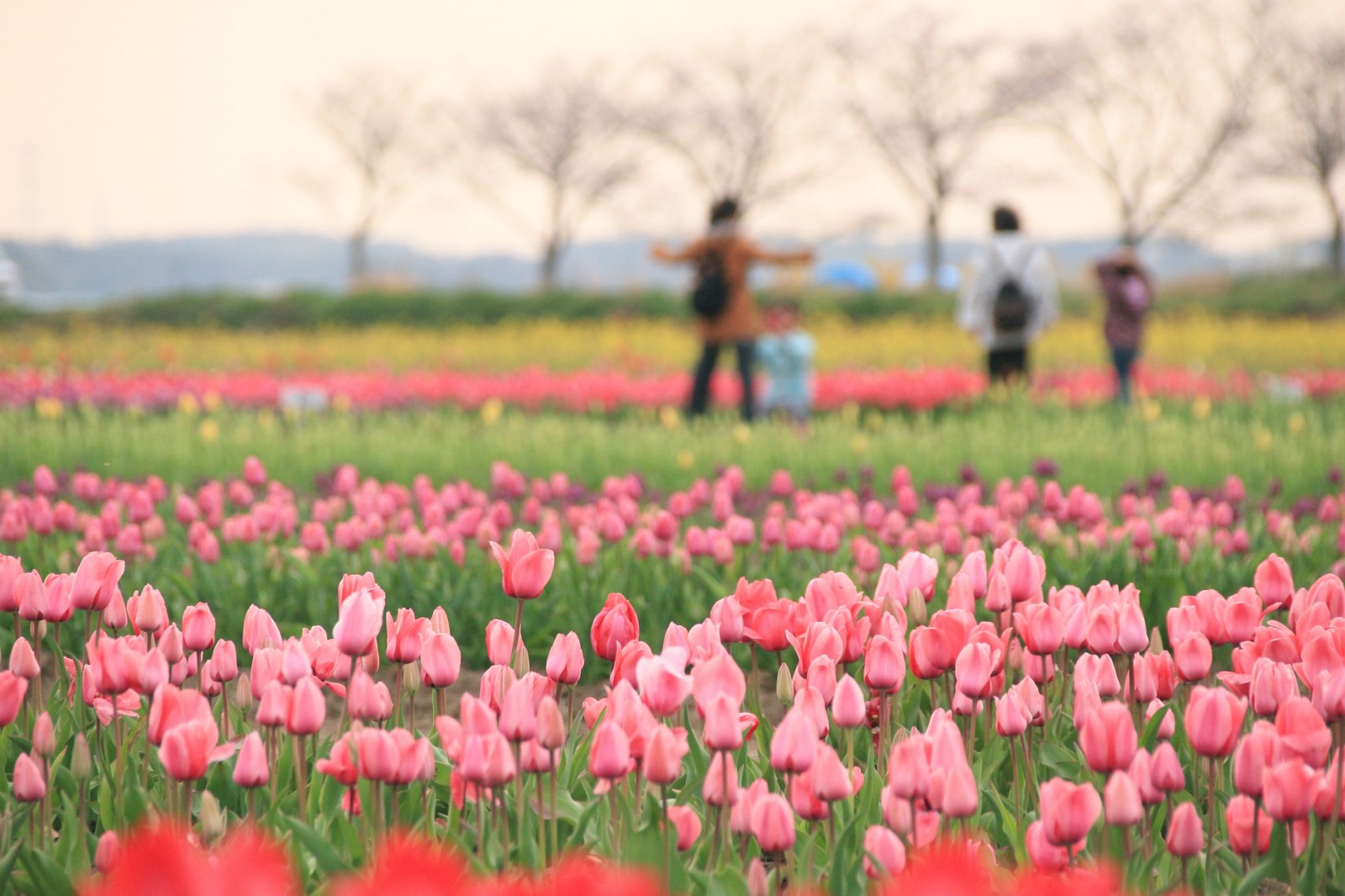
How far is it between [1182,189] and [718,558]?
4121 centimetres

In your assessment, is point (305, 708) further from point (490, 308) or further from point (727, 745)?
point (490, 308)

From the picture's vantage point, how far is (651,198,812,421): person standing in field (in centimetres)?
970

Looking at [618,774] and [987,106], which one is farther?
[987,106]

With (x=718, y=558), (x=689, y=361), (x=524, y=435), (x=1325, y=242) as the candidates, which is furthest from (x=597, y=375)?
(x=1325, y=242)

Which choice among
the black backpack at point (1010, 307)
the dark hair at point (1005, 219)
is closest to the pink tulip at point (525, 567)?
the black backpack at point (1010, 307)

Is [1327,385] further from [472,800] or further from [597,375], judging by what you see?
[472,800]

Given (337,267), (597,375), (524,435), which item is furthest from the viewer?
(337,267)

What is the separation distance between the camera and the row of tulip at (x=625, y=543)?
3.98m

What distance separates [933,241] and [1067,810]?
4110cm

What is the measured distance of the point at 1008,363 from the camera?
37.0ft

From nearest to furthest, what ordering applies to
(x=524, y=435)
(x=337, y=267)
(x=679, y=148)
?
(x=524, y=435) < (x=679, y=148) < (x=337, y=267)

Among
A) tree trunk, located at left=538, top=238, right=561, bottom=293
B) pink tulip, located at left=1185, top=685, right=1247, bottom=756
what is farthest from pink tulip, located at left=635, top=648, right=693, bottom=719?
tree trunk, located at left=538, top=238, right=561, bottom=293

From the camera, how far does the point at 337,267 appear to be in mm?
111188

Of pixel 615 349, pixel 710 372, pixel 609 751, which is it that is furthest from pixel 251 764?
pixel 615 349
